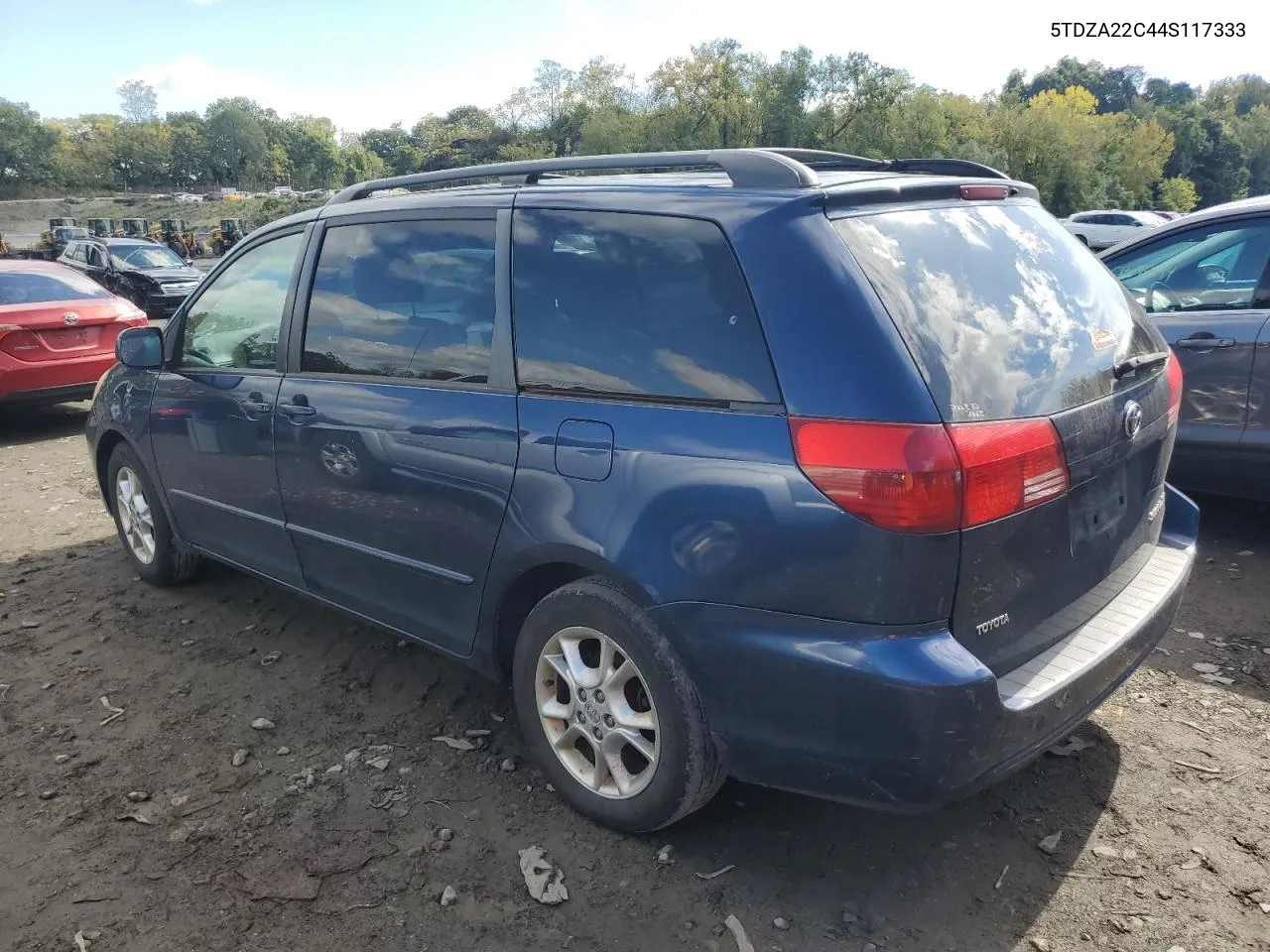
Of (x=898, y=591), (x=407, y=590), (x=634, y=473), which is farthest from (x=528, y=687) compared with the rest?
(x=898, y=591)

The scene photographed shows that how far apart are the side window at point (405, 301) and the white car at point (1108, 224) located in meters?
30.4

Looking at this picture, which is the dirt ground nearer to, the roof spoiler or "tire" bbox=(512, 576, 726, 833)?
"tire" bbox=(512, 576, 726, 833)

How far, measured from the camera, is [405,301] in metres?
3.35

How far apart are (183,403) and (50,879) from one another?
221 centimetres

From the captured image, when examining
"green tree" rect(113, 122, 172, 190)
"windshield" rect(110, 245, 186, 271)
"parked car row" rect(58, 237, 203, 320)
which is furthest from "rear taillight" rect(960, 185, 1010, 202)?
"green tree" rect(113, 122, 172, 190)

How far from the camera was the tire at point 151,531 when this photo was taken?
187 inches

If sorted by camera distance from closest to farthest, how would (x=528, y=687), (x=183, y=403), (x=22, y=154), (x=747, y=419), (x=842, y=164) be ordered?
1. (x=747, y=419)
2. (x=528, y=687)
3. (x=842, y=164)
4. (x=183, y=403)
5. (x=22, y=154)

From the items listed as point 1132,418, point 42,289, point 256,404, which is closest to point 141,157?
point 42,289

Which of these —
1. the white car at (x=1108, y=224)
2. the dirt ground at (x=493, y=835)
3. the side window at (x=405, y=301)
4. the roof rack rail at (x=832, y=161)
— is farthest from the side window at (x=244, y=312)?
the white car at (x=1108, y=224)

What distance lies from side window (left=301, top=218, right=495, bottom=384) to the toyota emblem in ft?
6.22

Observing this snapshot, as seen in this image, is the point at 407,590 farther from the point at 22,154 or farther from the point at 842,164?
the point at 22,154

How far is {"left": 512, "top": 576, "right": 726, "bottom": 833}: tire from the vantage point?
8.20 ft

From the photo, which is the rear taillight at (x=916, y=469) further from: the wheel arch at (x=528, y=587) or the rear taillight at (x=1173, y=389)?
the rear taillight at (x=1173, y=389)

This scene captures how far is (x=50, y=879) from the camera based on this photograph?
8.95 feet
